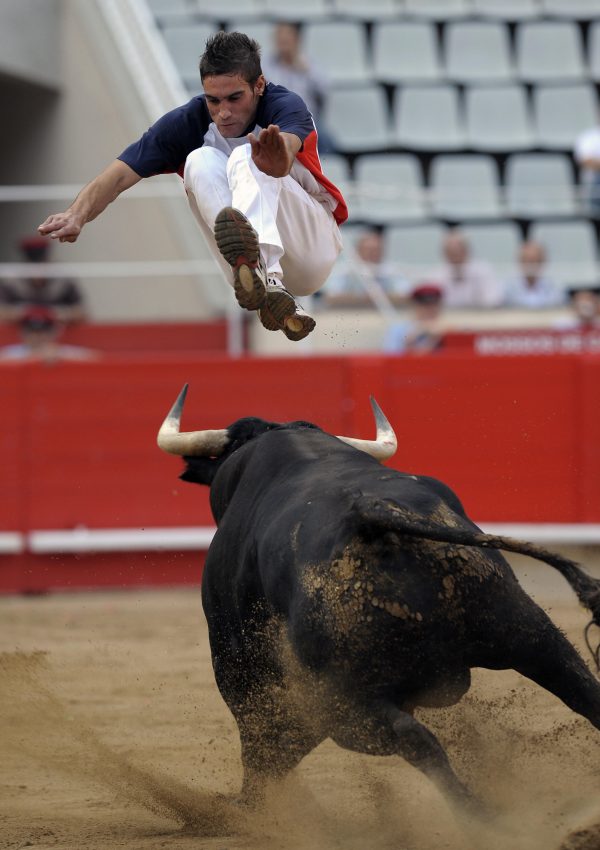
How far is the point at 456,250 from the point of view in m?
9.27

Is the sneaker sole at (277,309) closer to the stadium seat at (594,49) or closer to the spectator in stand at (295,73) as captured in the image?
the spectator in stand at (295,73)

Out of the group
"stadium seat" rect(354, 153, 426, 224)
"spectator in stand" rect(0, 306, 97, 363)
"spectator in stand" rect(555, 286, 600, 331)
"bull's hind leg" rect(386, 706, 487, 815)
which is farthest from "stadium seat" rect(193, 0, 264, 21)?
"bull's hind leg" rect(386, 706, 487, 815)

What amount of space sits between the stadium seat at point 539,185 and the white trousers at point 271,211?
6676 mm

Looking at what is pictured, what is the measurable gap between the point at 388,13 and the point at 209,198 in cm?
866

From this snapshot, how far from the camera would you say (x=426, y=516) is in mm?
3178

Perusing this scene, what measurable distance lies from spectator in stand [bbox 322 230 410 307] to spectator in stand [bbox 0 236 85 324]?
1.66m

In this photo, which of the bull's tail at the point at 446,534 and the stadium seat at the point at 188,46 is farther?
the stadium seat at the point at 188,46

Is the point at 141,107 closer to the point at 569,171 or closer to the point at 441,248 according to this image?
the point at 441,248

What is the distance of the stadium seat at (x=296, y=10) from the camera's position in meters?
11.9

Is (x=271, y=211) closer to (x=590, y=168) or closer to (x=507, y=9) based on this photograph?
(x=590, y=168)

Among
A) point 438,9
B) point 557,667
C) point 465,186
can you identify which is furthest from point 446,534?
point 438,9

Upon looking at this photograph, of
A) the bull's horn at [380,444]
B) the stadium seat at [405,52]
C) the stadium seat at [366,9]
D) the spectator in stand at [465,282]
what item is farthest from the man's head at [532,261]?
the bull's horn at [380,444]

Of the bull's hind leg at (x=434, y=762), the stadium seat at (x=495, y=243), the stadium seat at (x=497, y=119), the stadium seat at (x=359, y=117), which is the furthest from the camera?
the stadium seat at (x=497, y=119)

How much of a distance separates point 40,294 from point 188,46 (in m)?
2.92
